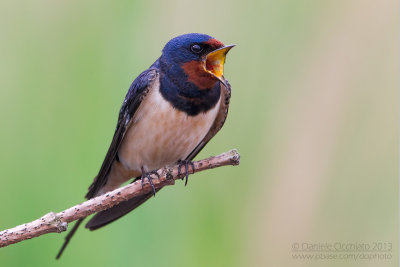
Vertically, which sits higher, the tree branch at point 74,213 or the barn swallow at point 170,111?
the barn swallow at point 170,111

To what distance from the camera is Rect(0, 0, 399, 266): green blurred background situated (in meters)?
1.60

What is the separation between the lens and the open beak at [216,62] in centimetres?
128

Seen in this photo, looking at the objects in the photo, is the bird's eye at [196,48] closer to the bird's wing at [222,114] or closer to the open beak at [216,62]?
the open beak at [216,62]

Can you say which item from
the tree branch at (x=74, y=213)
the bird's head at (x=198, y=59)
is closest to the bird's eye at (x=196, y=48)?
the bird's head at (x=198, y=59)

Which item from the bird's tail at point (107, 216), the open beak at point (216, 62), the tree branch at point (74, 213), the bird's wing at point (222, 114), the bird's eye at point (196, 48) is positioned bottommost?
the bird's tail at point (107, 216)

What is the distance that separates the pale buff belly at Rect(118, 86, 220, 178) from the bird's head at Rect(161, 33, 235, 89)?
0.09 metres

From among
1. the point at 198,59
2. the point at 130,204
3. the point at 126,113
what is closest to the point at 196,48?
the point at 198,59

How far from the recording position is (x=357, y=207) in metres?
1.63

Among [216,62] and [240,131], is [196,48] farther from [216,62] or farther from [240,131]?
[240,131]

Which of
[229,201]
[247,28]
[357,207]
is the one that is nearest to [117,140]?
[229,201]

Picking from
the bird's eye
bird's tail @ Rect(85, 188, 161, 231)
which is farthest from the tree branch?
the bird's eye

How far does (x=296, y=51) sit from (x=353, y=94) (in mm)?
234

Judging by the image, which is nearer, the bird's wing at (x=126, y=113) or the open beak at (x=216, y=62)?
the open beak at (x=216, y=62)

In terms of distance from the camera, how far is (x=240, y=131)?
171 cm
